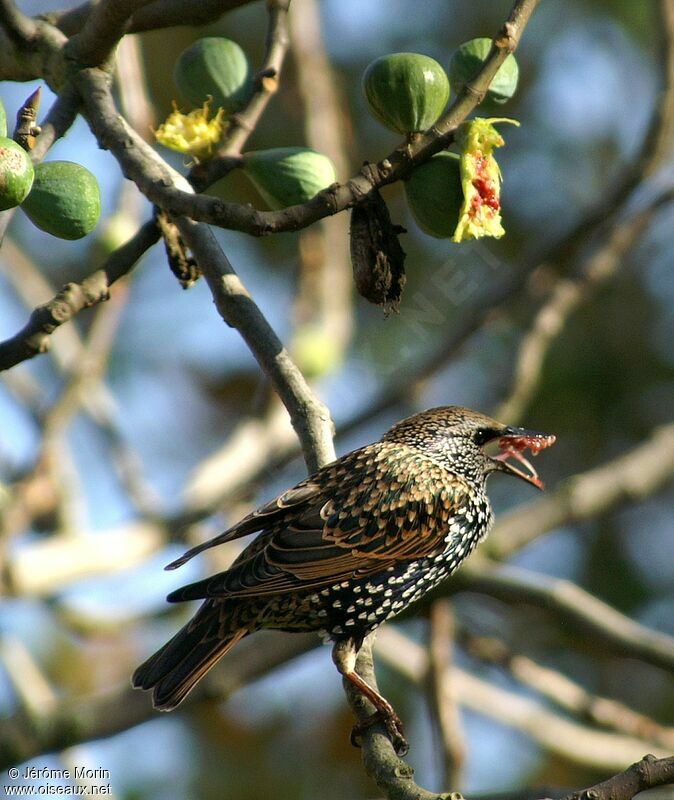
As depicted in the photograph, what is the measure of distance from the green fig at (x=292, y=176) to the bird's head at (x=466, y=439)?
1.48m

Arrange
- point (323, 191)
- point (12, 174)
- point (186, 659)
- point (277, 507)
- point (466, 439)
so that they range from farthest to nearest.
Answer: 1. point (466, 439)
2. point (186, 659)
3. point (277, 507)
4. point (323, 191)
5. point (12, 174)

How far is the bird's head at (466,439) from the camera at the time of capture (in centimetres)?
429

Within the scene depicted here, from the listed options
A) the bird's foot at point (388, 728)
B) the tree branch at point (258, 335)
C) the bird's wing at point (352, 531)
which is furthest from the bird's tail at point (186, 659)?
the tree branch at point (258, 335)

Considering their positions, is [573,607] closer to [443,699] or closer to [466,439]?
[443,699]

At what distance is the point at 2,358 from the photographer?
277 centimetres

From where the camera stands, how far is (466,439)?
441cm

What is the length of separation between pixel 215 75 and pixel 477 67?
2.65ft

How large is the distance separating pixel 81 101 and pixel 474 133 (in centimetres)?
103

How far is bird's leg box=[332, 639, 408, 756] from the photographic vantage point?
10.0ft

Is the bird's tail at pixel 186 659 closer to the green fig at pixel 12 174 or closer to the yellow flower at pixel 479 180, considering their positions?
the yellow flower at pixel 479 180

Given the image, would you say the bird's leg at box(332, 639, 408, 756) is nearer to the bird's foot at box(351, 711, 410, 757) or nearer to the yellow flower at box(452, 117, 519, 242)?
the bird's foot at box(351, 711, 410, 757)

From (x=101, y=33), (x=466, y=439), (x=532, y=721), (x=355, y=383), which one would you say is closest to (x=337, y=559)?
(x=466, y=439)

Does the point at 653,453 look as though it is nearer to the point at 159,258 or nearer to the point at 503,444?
the point at 503,444

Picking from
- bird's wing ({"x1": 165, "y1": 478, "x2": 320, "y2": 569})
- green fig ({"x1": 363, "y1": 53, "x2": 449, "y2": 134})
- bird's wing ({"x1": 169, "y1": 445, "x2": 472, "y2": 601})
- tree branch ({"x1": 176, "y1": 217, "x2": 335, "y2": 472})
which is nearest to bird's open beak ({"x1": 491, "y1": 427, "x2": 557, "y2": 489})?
bird's wing ({"x1": 169, "y1": 445, "x2": 472, "y2": 601})
